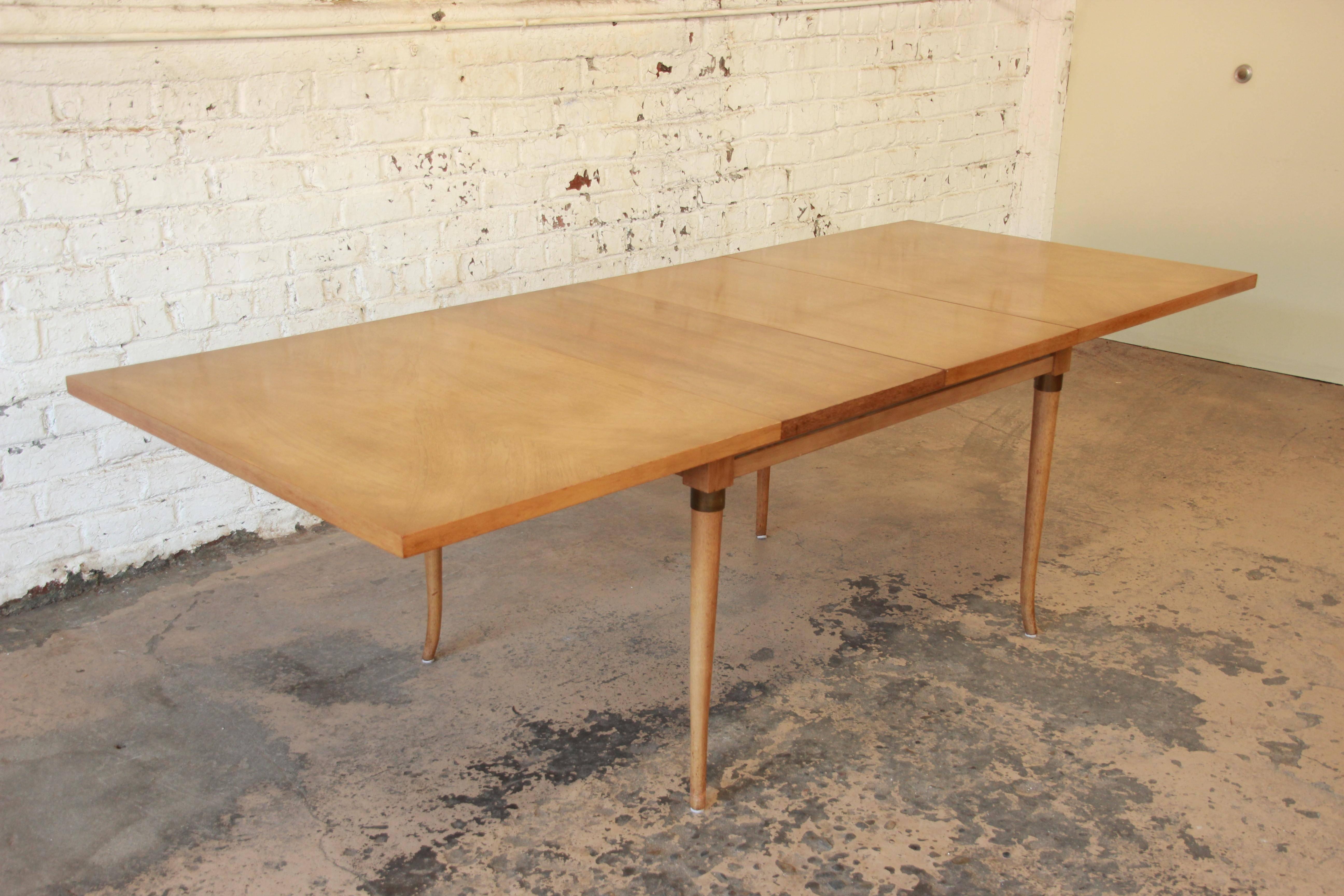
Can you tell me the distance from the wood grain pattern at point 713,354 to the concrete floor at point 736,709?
0.68 meters

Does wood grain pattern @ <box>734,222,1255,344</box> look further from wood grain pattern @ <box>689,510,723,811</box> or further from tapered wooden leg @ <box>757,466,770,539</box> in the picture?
wood grain pattern @ <box>689,510,723,811</box>

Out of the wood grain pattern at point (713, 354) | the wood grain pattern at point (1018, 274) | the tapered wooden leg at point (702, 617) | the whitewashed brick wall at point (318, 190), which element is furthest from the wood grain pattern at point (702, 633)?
the whitewashed brick wall at point (318, 190)

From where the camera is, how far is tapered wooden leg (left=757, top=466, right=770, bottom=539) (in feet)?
9.11

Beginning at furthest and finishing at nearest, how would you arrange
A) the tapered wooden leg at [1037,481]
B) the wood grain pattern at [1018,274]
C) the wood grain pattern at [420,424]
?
1. the tapered wooden leg at [1037,481]
2. the wood grain pattern at [1018,274]
3. the wood grain pattern at [420,424]

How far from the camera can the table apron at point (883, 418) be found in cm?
167

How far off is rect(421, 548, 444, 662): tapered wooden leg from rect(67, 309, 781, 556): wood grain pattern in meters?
0.50

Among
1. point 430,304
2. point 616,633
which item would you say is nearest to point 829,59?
point 430,304

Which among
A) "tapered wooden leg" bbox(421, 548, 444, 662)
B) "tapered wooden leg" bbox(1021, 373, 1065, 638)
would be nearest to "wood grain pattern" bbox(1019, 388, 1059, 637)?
"tapered wooden leg" bbox(1021, 373, 1065, 638)

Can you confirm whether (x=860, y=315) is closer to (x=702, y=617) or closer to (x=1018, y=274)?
(x=1018, y=274)

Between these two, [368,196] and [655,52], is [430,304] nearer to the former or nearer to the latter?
[368,196]

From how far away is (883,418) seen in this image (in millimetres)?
1860

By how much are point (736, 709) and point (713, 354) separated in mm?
684

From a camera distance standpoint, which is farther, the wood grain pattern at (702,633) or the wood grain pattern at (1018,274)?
the wood grain pattern at (1018,274)

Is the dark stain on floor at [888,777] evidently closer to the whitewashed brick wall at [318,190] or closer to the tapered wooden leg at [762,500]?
the tapered wooden leg at [762,500]
